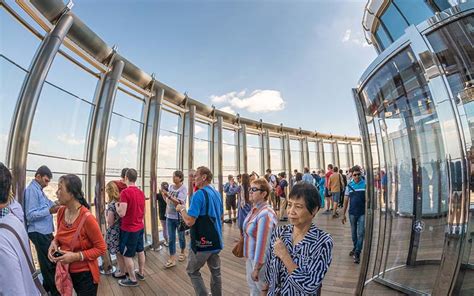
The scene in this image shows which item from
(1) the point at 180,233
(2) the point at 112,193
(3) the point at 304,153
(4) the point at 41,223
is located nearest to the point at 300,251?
(2) the point at 112,193

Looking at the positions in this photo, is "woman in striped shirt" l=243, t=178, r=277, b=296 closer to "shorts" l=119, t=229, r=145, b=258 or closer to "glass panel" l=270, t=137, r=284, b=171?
"shorts" l=119, t=229, r=145, b=258

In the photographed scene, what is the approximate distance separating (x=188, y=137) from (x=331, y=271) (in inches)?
229

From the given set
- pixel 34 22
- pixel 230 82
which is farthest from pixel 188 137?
pixel 34 22

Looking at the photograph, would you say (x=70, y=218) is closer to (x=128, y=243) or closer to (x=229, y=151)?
(x=128, y=243)

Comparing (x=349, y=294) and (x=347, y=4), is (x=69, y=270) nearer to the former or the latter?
(x=349, y=294)

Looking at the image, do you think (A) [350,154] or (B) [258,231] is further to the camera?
(A) [350,154]

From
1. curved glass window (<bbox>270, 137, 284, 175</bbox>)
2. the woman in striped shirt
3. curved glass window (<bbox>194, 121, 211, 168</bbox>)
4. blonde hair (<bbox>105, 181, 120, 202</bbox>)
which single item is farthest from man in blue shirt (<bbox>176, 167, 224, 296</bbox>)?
curved glass window (<bbox>270, 137, 284, 175</bbox>)

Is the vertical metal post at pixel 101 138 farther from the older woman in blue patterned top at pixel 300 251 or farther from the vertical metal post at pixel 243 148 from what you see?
the vertical metal post at pixel 243 148

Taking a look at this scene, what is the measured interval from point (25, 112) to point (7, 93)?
1.89 feet

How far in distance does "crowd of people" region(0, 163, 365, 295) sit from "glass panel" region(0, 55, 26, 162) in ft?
2.45

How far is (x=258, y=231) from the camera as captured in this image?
2359 mm

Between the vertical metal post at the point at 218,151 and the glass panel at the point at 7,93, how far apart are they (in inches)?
257

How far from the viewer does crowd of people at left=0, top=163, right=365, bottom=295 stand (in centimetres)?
135

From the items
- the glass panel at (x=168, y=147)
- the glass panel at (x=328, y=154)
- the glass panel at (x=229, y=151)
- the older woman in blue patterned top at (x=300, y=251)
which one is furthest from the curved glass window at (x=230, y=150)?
the older woman in blue patterned top at (x=300, y=251)
